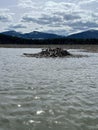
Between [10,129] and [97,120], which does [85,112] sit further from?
[10,129]

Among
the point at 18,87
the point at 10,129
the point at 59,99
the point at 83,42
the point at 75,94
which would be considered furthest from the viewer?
the point at 83,42

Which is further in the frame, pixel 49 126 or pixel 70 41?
pixel 70 41

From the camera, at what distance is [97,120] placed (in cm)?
1130

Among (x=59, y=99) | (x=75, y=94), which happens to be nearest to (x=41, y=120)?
(x=59, y=99)

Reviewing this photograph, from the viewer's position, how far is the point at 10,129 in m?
10.0

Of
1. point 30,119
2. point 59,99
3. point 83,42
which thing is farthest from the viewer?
point 83,42

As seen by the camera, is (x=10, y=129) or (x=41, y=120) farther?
(x=41, y=120)

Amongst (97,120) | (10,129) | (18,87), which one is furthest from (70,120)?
(18,87)

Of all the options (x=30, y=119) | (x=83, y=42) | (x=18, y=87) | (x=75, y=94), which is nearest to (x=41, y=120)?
(x=30, y=119)

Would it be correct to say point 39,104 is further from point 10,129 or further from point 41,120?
point 10,129

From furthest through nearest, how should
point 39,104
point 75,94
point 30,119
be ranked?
point 75,94, point 39,104, point 30,119

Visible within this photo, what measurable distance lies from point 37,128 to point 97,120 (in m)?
2.50

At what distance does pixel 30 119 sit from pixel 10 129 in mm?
1232

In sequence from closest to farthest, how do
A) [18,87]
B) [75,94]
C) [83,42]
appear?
[75,94], [18,87], [83,42]
